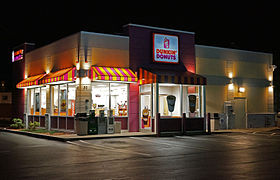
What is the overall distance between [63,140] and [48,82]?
6209 millimetres

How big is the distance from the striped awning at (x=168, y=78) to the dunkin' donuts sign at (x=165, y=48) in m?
1.35

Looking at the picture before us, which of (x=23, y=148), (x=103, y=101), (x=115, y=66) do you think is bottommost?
(x=23, y=148)

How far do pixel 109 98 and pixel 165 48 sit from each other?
17.1ft

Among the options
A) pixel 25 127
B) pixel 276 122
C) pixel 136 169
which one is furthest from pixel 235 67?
pixel 136 169

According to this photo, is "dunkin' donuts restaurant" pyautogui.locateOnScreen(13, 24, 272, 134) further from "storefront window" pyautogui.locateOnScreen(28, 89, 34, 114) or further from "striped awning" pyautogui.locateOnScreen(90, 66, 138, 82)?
"storefront window" pyautogui.locateOnScreen(28, 89, 34, 114)

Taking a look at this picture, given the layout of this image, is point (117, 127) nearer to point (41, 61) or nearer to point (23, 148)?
point (23, 148)

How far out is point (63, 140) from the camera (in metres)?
16.9

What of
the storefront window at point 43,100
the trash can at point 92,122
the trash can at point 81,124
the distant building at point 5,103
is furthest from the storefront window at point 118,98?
the distant building at point 5,103

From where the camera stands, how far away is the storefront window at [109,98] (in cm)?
2139

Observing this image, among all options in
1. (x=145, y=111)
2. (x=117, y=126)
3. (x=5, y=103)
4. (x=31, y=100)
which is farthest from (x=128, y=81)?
(x=5, y=103)

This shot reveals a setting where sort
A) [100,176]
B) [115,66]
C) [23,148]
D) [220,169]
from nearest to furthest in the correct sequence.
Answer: [100,176] → [220,169] → [23,148] → [115,66]

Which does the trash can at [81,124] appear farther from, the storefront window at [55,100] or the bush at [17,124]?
the bush at [17,124]

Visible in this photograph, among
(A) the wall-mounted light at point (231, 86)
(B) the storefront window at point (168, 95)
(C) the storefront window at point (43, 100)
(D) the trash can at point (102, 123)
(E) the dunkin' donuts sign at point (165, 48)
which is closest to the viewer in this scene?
(D) the trash can at point (102, 123)

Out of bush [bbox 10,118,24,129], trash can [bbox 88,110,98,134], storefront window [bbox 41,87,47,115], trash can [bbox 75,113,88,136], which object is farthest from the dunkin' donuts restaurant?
bush [bbox 10,118,24,129]
